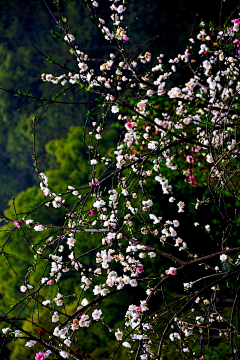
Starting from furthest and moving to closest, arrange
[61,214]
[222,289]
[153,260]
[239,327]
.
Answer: [61,214] < [153,260] < [222,289] < [239,327]

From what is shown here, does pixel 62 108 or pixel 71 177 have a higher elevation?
pixel 62 108

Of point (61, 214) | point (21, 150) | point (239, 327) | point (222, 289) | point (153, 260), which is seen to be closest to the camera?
point (239, 327)

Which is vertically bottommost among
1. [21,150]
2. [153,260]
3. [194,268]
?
[194,268]

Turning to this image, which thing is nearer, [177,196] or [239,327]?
[239,327]

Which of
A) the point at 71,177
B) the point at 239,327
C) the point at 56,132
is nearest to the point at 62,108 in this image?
the point at 56,132

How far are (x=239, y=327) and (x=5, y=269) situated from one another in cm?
329

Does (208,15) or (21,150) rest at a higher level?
(208,15)

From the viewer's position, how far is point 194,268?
3.34 metres

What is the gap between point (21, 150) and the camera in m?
4.04

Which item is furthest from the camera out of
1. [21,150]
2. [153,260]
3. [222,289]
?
[21,150]

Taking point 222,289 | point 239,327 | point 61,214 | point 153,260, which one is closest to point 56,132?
point 61,214

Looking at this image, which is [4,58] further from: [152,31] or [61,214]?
[61,214]

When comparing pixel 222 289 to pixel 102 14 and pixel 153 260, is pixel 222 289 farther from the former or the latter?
pixel 102 14

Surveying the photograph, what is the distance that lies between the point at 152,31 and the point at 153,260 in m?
3.39
